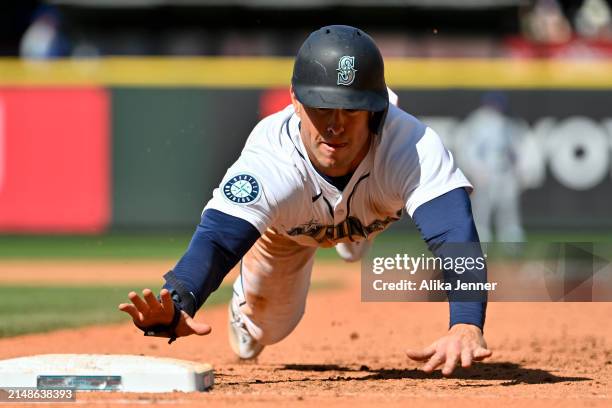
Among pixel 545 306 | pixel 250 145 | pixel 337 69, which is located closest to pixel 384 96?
pixel 337 69

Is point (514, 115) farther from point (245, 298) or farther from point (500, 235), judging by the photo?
point (245, 298)

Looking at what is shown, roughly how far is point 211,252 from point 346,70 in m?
0.90

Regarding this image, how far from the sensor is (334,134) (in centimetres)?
432

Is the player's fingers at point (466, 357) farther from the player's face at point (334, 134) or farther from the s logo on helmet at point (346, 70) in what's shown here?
the s logo on helmet at point (346, 70)

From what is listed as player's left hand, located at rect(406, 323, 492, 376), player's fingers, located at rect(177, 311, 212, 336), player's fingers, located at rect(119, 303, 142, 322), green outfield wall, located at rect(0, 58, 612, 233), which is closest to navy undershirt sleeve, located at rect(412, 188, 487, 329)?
player's left hand, located at rect(406, 323, 492, 376)

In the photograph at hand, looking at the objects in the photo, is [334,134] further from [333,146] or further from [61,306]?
[61,306]

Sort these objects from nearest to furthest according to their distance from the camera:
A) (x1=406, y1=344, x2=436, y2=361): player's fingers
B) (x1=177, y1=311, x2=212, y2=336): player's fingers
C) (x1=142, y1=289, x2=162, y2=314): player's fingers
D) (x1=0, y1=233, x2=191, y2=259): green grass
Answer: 1. (x1=406, y1=344, x2=436, y2=361): player's fingers
2. (x1=142, y1=289, x2=162, y2=314): player's fingers
3. (x1=177, y1=311, x2=212, y2=336): player's fingers
4. (x1=0, y1=233, x2=191, y2=259): green grass

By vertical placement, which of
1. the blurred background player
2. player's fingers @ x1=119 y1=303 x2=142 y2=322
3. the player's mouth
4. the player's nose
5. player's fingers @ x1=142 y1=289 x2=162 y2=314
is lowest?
player's fingers @ x1=119 y1=303 x2=142 y2=322

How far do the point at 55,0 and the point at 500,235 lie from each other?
846 cm

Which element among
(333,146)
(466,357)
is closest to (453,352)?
(466,357)

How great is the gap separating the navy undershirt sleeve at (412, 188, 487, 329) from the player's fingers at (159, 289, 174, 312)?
1.04 metres

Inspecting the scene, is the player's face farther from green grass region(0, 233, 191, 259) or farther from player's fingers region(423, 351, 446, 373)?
green grass region(0, 233, 191, 259)

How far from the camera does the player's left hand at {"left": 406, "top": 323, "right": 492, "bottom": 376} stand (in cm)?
372

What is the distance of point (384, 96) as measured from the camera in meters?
4.43
